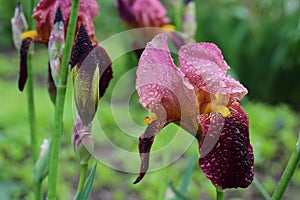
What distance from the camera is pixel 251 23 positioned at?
3346 mm

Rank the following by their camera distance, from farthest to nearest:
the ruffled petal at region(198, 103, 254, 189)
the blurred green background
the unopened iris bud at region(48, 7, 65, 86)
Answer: the blurred green background, the unopened iris bud at region(48, 7, 65, 86), the ruffled petal at region(198, 103, 254, 189)

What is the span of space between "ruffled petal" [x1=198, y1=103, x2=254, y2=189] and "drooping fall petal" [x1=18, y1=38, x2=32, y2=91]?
312 millimetres

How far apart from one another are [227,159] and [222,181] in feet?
0.09

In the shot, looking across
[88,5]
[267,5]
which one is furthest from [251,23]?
[88,5]

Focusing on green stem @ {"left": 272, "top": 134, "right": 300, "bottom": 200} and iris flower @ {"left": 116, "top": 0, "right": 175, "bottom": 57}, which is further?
iris flower @ {"left": 116, "top": 0, "right": 175, "bottom": 57}

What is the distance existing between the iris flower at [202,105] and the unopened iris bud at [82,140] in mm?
119

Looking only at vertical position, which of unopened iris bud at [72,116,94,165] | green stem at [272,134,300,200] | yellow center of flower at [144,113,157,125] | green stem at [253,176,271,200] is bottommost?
green stem at [253,176,271,200]

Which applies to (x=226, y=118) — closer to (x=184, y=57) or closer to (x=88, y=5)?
(x=184, y=57)

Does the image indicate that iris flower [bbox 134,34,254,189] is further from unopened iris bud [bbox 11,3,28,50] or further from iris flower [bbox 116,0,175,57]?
iris flower [bbox 116,0,175,57]

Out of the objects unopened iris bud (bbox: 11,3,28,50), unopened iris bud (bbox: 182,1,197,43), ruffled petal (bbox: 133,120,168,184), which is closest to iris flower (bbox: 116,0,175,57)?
unopened iris bud (bbox: 182,1,197,43)

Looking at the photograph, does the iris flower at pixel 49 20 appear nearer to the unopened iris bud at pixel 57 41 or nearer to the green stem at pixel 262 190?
the unopened iris bud at pixel 57 41

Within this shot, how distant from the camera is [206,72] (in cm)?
65

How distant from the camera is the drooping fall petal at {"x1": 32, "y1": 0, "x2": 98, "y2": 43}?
31.0 inches

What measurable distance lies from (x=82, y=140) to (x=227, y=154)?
0.72 ft
